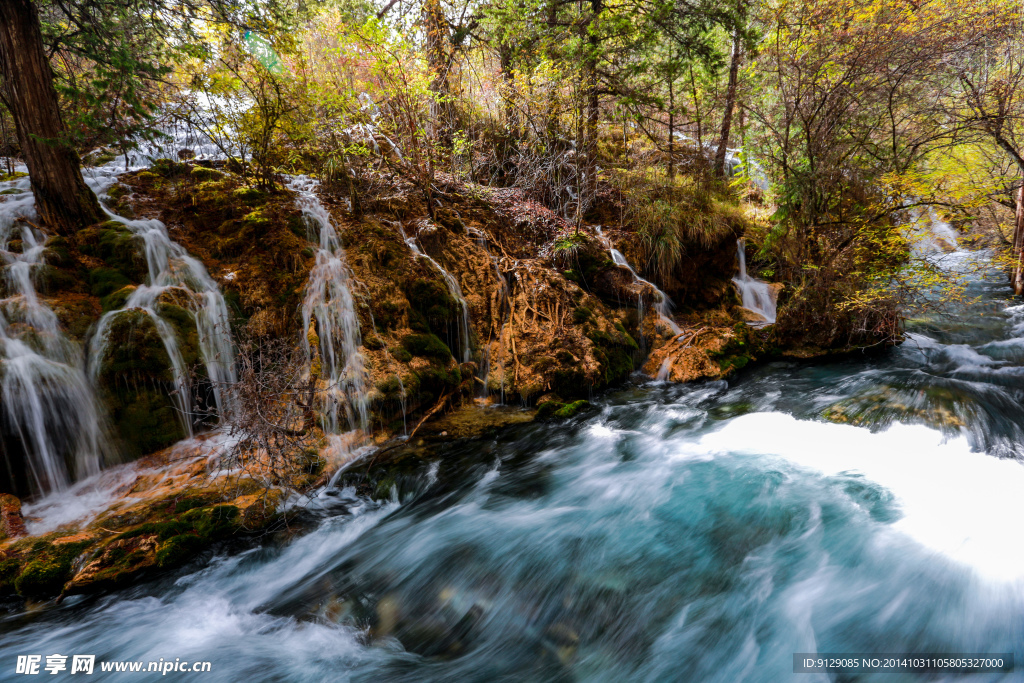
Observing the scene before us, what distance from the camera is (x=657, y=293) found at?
7852 millimetres

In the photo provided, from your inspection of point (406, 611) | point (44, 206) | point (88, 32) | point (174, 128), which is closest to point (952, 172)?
point (406, 611)

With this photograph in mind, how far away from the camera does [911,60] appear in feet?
20.7

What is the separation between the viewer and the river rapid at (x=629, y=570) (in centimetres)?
262

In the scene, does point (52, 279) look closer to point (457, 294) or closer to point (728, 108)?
point (457, 294)

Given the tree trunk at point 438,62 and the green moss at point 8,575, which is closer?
the green moss at point 8,575

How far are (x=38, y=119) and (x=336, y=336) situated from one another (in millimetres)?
3992

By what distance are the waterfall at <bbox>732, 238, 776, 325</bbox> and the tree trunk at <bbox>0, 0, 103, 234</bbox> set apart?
34.5ft

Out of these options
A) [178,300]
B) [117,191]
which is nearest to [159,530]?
[178,300]

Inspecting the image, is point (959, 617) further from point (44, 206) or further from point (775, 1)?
point (775, 1)

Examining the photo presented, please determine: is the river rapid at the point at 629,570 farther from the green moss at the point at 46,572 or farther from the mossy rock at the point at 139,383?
the mossy rock at the point at 139,383

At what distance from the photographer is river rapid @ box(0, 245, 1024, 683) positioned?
103 inches

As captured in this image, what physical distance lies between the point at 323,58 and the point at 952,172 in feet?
33.4

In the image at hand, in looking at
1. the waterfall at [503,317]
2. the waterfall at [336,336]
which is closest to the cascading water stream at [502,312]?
the waterfall at [503,317]

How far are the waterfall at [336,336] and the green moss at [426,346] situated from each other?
65cm
